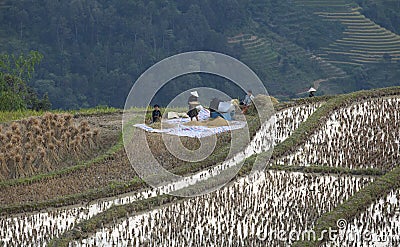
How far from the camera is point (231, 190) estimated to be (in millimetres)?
8102

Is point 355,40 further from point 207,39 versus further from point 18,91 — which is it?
point 18,91

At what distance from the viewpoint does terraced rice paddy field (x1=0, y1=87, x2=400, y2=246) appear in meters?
6.61

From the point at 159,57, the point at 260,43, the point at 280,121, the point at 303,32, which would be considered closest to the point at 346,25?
the point at 303,32

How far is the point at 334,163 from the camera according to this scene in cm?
913

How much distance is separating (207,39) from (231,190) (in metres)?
27.6

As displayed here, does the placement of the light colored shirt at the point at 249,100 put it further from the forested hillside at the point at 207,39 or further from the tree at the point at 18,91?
A: the forested hillside at the point at 207,39

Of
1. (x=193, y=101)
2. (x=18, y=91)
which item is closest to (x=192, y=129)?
(x=193, y=101)

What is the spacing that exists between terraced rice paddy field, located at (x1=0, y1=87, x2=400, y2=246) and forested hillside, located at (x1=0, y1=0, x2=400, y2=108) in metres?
19.4

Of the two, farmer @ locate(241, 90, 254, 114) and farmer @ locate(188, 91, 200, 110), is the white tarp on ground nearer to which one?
farmer @ locate(188, 91, 200, 110)

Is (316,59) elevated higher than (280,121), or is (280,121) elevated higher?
(316,59)

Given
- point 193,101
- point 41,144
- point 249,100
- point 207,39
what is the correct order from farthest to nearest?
point 207,39, point 249,100, point 193,101, point 41,144

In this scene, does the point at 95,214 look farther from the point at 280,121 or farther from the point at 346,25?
the point at 346,25

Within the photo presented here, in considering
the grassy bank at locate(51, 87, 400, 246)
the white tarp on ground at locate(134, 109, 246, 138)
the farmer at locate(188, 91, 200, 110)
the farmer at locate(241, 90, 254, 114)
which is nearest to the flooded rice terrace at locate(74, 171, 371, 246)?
the grassy bank at locate(51, 87, 400, 246)

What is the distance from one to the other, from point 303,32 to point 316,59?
2.30 metres
